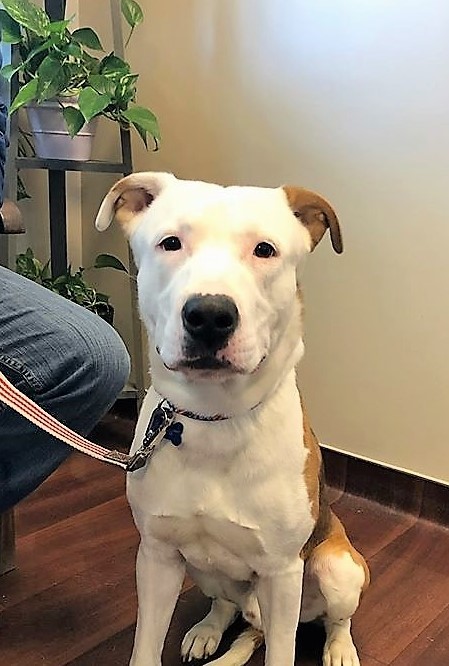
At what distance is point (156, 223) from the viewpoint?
1137 mm

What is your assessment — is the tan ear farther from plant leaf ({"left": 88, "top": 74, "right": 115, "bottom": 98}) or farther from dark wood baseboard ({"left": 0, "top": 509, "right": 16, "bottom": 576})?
plant leaf ({"left": 88, "top": 74, "right": 115, "bottom": 98})

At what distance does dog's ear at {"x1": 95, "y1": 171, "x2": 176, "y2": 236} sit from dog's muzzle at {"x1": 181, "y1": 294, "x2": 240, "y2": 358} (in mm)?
262

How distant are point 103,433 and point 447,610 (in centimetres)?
120

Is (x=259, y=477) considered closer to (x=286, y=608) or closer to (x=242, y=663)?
(x=286, y=608)

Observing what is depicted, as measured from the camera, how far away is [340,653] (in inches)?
56.9

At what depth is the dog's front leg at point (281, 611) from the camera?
123 cm

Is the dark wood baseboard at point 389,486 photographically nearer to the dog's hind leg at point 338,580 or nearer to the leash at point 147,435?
the dog's hind leg at point 338,580

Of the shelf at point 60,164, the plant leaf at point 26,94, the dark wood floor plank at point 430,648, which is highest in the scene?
the plant leaf at point 26,94

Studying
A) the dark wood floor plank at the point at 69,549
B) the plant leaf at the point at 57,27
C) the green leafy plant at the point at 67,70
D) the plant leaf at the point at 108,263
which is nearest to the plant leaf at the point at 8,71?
the green leafy plant at the point at 67,70

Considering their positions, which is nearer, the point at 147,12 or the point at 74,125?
the point at 74,125

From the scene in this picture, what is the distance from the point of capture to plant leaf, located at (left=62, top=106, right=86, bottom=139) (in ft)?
6.70

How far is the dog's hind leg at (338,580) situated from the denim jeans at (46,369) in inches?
17.3

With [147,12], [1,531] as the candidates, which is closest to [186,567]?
[1,531]

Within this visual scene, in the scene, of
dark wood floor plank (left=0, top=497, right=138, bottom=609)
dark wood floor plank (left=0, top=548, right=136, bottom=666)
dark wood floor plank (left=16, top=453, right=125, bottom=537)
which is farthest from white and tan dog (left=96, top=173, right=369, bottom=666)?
dark wood floor plank (left=16, top=453, right=125, bottom=537)
